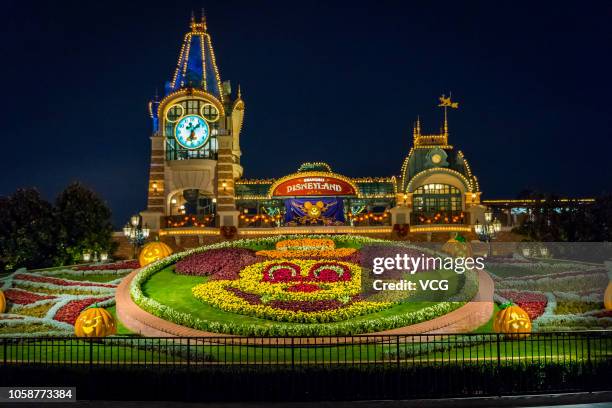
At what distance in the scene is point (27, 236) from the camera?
37.1 m

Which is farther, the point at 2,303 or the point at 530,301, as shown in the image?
the point at 2,303

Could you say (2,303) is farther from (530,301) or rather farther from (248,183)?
(248,183)

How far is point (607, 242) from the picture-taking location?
35875mm

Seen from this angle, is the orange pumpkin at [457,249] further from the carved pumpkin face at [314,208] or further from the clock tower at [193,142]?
the clock tower at [193,142]

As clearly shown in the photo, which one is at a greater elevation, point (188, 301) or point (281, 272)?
point (281, 272)

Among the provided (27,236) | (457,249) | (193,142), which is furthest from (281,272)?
(193,142)

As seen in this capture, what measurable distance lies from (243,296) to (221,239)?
1667 cm

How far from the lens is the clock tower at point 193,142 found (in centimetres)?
4309

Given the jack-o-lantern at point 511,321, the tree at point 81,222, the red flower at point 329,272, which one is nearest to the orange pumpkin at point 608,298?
the jack-o-lantern at point 511,321

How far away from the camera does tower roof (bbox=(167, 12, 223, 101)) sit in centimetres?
4484

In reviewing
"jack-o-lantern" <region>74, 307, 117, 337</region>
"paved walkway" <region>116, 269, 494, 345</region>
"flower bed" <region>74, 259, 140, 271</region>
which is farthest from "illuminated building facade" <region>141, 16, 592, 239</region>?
"jack-o-lantern" <region>74, 307, 117, 337</region>

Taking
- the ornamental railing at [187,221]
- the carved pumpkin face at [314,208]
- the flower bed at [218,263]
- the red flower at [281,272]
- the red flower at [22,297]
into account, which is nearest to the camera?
the red flower at [281,272]

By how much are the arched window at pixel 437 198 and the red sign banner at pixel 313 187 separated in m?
6.05

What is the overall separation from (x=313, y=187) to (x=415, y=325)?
20.5 m
